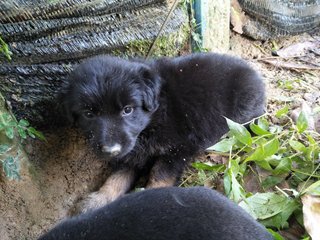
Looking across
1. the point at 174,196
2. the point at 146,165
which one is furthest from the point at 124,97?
the point at 174,196

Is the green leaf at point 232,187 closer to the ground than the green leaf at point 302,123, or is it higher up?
closer to the ground

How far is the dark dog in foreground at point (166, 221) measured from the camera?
6.90 ft

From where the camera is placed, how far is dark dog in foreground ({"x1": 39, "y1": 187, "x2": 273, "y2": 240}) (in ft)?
6.90

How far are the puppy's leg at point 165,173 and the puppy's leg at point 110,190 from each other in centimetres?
20

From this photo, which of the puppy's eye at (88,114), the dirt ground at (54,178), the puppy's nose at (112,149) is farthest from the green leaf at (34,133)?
the puppy's nose at (112,149)

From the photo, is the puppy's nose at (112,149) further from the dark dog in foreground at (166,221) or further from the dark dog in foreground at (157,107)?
the dark dog in foreground at (166,221)

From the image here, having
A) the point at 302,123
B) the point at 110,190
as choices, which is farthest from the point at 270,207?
the point at 110,190

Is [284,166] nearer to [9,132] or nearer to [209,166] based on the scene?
A: [209,166]

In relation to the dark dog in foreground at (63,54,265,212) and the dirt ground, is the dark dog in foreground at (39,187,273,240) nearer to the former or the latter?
the dark dog in foreground at (63,54,265,212)

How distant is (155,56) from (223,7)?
0.94m

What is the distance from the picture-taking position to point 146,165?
12.4 ft

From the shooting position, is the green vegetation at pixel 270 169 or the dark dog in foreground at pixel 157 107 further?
the dark dog in foreground at pixel 157 107

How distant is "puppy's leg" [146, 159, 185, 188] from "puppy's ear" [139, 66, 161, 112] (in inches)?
A: 18.0

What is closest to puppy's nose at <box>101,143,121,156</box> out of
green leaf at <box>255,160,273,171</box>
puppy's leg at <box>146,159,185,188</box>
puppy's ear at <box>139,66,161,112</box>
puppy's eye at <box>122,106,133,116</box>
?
puppy's eye at <box>122,106,133,116</box>
